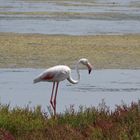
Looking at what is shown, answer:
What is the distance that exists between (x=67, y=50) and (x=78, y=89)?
8.44 m

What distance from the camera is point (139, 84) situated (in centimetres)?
2011

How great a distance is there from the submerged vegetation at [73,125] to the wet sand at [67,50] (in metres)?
12.7

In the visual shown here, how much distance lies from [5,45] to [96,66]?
6.08m

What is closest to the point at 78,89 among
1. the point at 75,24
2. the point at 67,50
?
the point at 67,50

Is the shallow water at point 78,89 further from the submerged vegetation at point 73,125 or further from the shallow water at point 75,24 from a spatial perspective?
the shallow water at point 75,24

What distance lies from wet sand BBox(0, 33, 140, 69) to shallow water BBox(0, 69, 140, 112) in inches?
62.7

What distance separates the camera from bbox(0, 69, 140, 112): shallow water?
1691cm

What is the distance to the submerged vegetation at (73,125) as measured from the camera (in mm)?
9203

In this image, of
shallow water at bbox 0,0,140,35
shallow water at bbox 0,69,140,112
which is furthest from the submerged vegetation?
shallow water at bbox 0,0,140,35

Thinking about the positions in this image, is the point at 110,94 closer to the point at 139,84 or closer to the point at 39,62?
the point at 139,84

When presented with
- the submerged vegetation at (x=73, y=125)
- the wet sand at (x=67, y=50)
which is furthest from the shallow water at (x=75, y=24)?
the submerged vegetation at (x=73, y=125)

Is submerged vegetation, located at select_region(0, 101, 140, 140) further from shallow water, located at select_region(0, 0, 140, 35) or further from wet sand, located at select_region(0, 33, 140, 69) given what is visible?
shallow water, located at select_region(0, 0, 140, 35)

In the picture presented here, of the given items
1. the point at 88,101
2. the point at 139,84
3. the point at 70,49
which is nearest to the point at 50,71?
the point at 88,101

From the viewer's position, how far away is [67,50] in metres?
27.7
